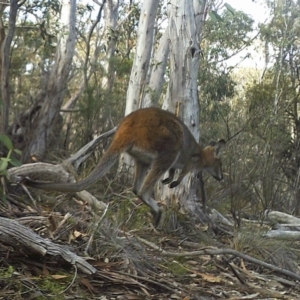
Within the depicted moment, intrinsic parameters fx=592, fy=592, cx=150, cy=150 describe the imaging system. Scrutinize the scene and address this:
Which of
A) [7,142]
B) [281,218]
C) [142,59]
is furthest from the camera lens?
[142,59]

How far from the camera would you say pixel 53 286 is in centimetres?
409

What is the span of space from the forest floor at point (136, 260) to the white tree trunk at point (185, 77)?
419 millimetres

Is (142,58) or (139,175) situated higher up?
(142,58)

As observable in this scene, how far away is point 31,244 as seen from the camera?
166 inches

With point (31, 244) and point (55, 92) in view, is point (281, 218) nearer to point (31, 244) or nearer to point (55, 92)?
point (55, 92)

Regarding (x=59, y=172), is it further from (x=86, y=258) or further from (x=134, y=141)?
(x=86, y=258)

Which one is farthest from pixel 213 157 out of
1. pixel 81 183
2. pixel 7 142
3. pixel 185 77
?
pixel 7 142

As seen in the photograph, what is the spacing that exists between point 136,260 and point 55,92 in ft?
17.8

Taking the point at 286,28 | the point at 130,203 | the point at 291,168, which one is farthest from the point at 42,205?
the point at 286,28

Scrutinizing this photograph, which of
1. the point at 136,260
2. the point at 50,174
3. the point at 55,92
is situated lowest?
the point at 136,260

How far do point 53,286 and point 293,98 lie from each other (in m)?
9.87

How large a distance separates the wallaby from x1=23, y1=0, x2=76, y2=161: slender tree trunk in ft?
7.53

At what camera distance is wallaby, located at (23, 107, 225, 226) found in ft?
19.3

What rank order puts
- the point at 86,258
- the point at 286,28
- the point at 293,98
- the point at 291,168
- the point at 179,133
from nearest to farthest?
the point at 86,258 < the point at 179,133 < the point at 291,168 < the point at 293,98 < the point at 286,28
